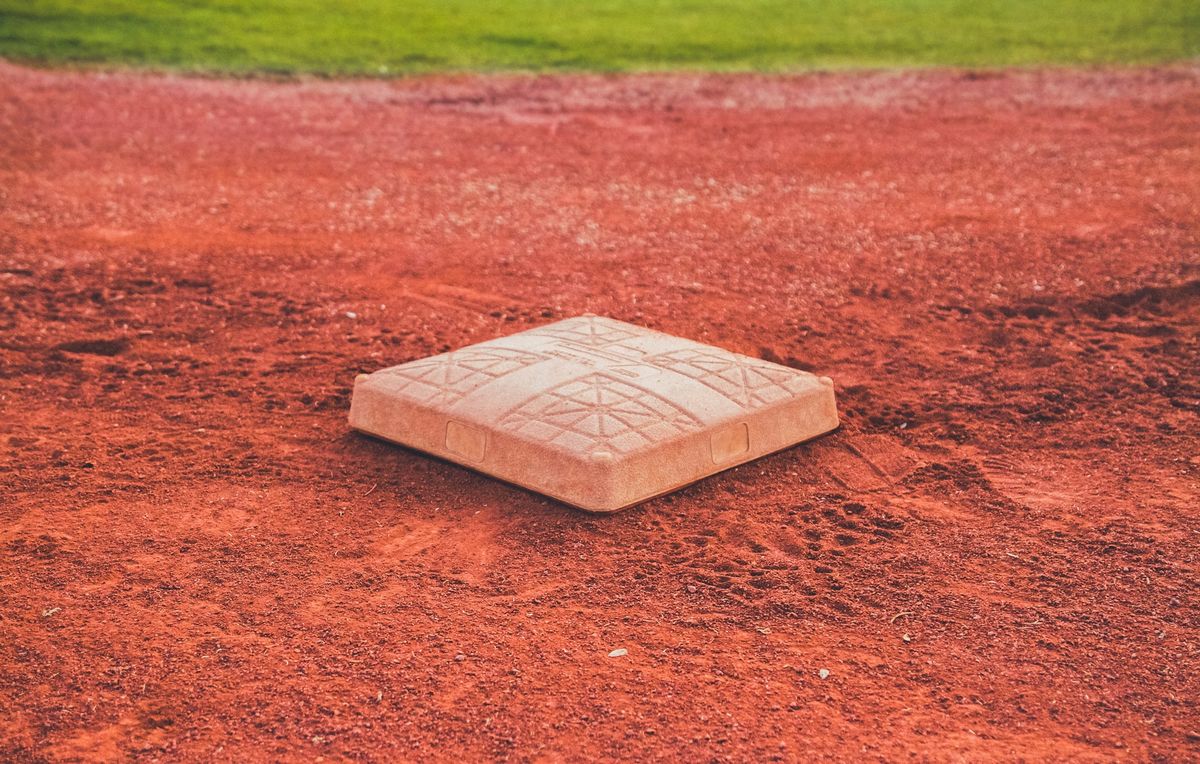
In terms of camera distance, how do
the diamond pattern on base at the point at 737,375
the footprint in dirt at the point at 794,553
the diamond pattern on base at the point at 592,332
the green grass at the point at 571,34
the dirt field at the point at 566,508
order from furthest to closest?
1. the green grass at the point at 571,34
2. the diamond pattern on base at the point at 592,332
3. the diamond pattern on base at the point at 737,375
4. the footprint in dirt at the point at 794,553
5. the dirt field at the point at 566,508

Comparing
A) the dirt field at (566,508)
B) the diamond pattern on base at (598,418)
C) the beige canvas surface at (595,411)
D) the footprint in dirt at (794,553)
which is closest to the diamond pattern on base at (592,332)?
the beige canvas surface at (595,411)

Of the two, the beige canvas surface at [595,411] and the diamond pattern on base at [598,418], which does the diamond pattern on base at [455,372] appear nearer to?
the beige canvas surface at [595,411]

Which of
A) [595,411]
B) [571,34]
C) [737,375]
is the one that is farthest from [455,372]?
[571,34]

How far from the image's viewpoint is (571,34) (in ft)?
43.6

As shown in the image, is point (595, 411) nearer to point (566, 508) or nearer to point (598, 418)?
point (598, 418)

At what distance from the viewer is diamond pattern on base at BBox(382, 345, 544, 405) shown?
435 centimetres

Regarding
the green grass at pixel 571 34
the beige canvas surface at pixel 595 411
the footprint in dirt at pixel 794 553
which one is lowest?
the footprint in dirt at pixel 794 553

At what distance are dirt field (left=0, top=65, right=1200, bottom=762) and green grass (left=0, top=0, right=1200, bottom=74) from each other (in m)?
2.48

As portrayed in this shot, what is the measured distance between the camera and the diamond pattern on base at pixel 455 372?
435cm

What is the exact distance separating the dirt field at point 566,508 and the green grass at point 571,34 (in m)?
2.48

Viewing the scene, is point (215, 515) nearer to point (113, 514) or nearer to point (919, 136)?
point (113, 514)

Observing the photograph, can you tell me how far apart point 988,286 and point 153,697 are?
15.1ft

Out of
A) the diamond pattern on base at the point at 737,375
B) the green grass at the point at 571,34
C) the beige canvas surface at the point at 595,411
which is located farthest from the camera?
the green grass at the point at 571,34

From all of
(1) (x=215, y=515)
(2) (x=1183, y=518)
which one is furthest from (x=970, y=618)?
(1) (x=215, y=515)
